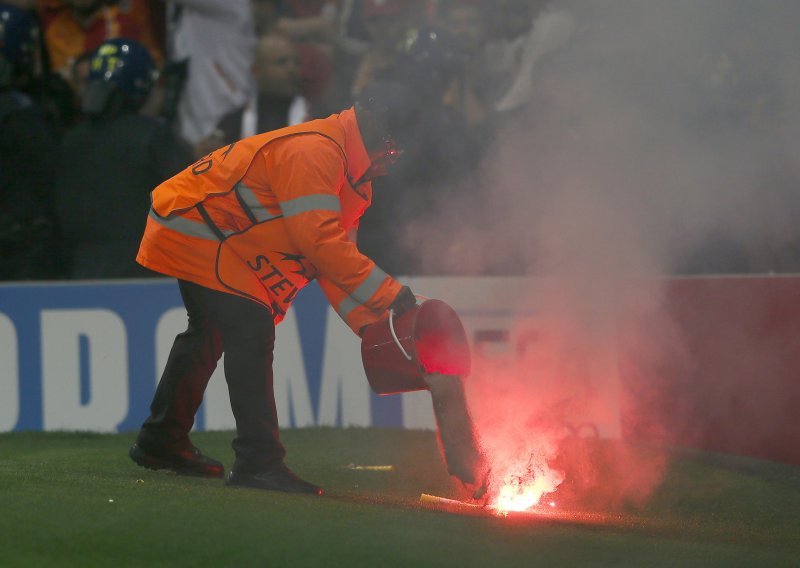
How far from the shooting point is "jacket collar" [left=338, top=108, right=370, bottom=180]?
16.5ft

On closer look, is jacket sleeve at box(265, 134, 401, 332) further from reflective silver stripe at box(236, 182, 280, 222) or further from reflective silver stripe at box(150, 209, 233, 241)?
reflective silver stripe at box(150, 209, 233, 241)

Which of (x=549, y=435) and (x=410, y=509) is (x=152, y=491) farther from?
(x=549, y=435)

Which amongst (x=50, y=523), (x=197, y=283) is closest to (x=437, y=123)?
(x=197, y=283)

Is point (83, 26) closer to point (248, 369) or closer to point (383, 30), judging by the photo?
point (383, 30)

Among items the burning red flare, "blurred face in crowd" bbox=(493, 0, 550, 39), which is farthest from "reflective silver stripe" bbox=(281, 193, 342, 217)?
"blurred face in crowd" bbox=(493, 0, 550, 39)

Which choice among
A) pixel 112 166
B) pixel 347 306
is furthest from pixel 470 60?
pixel 347 306

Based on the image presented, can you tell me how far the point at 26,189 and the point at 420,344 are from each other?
14.0 ft

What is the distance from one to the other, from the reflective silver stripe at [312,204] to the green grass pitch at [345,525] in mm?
1058

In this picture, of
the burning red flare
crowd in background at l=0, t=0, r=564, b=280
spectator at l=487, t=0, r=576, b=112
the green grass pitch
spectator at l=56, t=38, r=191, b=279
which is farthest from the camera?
spectator at l=56, t=38, r=191, b=279

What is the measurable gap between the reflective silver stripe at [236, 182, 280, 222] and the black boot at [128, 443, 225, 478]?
117 cm

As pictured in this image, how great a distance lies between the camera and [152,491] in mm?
4746

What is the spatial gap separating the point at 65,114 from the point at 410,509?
5132 mm

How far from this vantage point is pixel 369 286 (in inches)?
191

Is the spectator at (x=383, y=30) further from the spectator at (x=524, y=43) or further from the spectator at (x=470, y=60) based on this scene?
the spectator at (x=524, y=43)
